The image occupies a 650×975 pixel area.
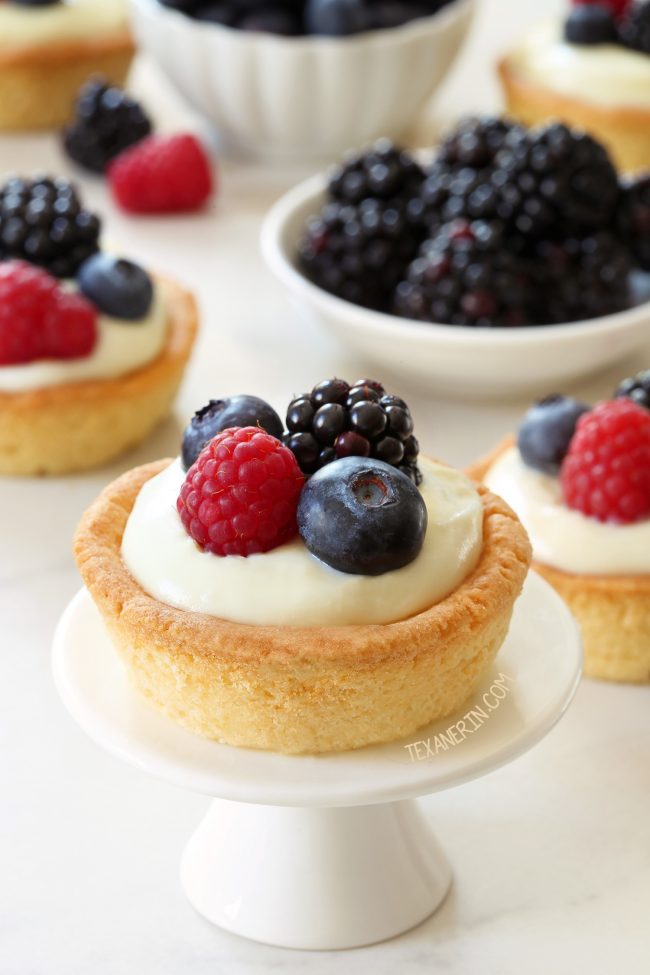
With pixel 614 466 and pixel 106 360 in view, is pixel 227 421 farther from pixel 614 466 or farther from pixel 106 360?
pixel 106 360

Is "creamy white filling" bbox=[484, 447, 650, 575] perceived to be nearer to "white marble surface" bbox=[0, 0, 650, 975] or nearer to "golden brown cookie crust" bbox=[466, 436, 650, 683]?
"golden brown cookie crust" bbox=[466, 436, 650, 683]

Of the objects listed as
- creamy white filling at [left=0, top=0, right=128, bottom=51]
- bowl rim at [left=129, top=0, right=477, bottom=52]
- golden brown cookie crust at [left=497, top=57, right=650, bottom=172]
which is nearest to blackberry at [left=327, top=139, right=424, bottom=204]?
bowl rim at [left=129, top=0, right=477, bottom=52]

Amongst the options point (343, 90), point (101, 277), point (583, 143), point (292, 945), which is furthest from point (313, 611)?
point (343, 90)

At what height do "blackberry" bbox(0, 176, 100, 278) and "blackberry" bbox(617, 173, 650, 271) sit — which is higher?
"blackberry" bbox(617, 173, 650, 271)

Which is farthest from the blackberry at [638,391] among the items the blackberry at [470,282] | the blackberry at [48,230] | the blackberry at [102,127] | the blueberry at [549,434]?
the blackberry at [102,127]

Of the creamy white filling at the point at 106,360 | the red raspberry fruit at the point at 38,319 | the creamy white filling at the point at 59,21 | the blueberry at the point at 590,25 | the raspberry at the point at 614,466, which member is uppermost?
the raspberry at the point at 614,466

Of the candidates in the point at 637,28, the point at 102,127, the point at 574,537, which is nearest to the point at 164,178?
the point at 102,127

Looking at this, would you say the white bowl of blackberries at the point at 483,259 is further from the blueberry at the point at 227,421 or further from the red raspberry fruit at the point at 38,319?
the blueberry at the point at 227,421
